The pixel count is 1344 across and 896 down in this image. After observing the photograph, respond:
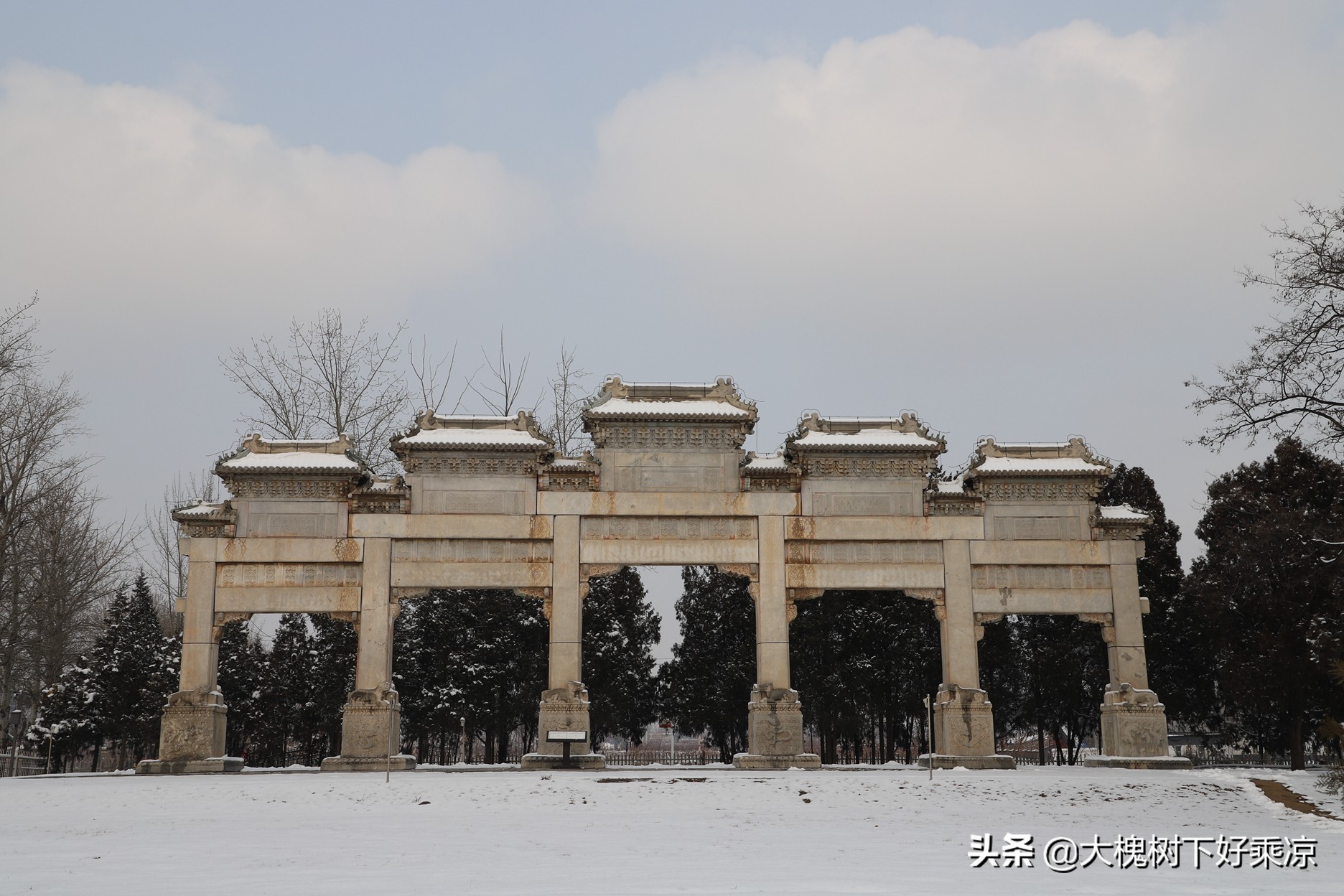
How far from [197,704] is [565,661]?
6.87 metres

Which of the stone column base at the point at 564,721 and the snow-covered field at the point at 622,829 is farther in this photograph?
the stone column base at the point at 564,721

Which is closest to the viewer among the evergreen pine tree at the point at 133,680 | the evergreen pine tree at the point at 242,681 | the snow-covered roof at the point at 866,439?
the snow-covered roof at the point at 866,439

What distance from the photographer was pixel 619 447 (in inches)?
892

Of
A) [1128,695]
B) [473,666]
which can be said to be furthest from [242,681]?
[1128,695]

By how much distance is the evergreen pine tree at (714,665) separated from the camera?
31406mm

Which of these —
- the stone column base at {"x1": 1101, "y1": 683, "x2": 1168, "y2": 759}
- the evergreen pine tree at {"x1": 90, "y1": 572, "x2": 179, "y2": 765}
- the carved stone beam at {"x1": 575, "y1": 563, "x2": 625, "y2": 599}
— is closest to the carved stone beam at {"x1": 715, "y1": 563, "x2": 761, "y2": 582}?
the carved stone beam at {"x1": 575, "y1": 563, "x2": 625, "y2": 599}

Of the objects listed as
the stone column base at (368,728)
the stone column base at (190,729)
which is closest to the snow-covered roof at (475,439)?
the stone column base at (368,728)

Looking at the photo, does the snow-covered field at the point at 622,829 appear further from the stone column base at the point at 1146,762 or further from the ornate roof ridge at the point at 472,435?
the ornate roof ridge at the point at 472,435

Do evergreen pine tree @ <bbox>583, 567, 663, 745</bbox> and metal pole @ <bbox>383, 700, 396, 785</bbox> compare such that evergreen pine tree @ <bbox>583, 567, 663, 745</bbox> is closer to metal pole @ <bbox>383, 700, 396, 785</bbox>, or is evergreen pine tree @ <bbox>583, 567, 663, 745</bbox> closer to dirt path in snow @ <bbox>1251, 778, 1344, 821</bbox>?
metal pole @ <bbox>383, 700, 396, 785</bbox>

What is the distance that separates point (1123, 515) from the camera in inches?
895

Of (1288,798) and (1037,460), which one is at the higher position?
(1037,460)

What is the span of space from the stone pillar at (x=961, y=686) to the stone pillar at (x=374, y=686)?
10.2 meters

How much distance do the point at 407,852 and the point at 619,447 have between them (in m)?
12.8

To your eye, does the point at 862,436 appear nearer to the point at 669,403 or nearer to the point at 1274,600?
the point at 669,403
